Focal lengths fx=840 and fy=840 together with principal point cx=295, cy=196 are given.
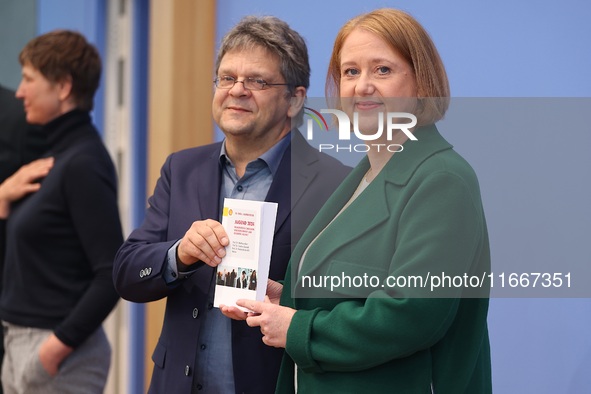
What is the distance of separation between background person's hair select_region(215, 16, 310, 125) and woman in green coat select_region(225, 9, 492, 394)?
400 millimetres

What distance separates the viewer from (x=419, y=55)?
6.06 feet

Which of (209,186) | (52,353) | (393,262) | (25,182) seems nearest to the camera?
(393,262)

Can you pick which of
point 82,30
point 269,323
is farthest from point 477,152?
point 82,30

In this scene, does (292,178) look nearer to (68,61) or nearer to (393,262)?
(393,262)

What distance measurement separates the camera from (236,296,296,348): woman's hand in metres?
1.83

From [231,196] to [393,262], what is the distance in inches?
30.5

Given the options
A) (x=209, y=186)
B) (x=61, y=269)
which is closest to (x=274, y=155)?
(x=209, y=186)

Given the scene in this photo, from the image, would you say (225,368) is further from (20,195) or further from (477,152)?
(20,195)

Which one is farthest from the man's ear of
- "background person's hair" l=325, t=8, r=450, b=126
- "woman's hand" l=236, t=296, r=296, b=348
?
"woman's hand" l=236, t=296, r=296, b=348

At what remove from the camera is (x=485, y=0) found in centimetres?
267

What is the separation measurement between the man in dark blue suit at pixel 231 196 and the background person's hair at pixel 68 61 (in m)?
1.08

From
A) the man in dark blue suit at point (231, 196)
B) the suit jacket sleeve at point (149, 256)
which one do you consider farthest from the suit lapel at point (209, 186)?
the suit jacket sleeve at point (149, 256)

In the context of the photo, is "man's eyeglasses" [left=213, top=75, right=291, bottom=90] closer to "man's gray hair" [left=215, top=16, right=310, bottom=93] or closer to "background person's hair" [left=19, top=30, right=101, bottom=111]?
"man's gray hair" [left=215, top=16, right=310, bottom=93]

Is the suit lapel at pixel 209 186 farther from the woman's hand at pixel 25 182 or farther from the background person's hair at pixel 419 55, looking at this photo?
the woman's hand at pixel 25 182
